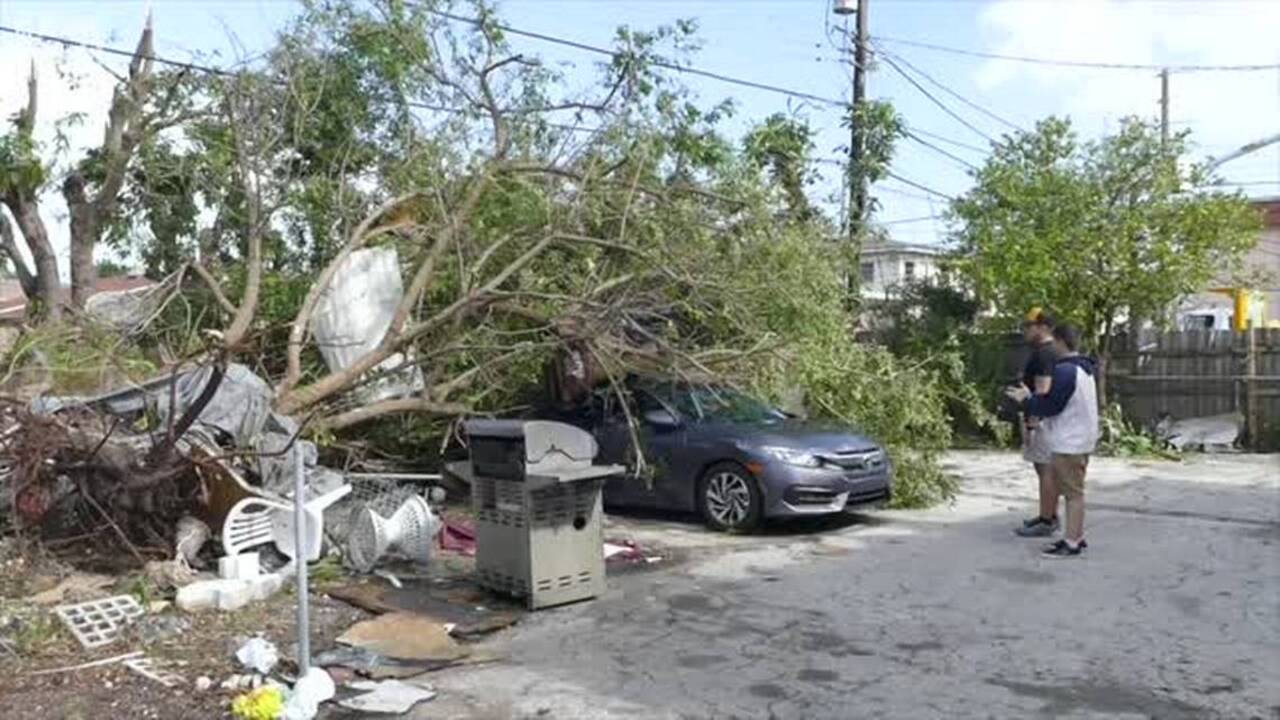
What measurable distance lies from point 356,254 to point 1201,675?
24.1 feet

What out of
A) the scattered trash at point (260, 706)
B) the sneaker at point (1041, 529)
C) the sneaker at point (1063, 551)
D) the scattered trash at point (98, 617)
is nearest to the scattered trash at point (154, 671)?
the scattered trash at point (98, 617)

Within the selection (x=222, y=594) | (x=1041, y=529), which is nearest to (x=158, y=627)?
(x=222, y=594)

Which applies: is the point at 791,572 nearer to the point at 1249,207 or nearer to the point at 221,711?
the point at 221,711

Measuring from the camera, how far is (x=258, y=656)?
6203mm

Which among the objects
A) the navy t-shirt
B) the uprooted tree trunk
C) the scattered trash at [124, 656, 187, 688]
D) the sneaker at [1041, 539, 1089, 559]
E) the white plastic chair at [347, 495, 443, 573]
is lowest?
the scattered trash at [124, 656, 187, 688]

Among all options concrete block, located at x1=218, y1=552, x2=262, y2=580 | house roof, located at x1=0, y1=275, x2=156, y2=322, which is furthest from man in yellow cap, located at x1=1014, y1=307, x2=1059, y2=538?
house roof, located at x1=0, y1=275, x2=156, y2=322

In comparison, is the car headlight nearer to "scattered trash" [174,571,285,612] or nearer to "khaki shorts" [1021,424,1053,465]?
"khaki shorts" [1021,424,1053,465]

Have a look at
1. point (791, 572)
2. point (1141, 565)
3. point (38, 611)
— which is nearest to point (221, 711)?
point (38, 611)

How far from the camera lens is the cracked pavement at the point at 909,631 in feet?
19.0

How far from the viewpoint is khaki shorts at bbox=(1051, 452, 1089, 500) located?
362 inches

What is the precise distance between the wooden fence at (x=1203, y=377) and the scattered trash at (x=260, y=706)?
15.6 meters

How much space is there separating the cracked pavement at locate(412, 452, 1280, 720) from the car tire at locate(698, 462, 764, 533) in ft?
0.70

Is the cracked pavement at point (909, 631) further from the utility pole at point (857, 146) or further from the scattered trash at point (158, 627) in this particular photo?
the utility pole at point (857, 146)

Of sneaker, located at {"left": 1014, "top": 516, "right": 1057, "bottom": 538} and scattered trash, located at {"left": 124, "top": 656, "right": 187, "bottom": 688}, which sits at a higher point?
sneaker, located at {"left": 1014, "top": 516, "right": 1057, "bottom": 538}
